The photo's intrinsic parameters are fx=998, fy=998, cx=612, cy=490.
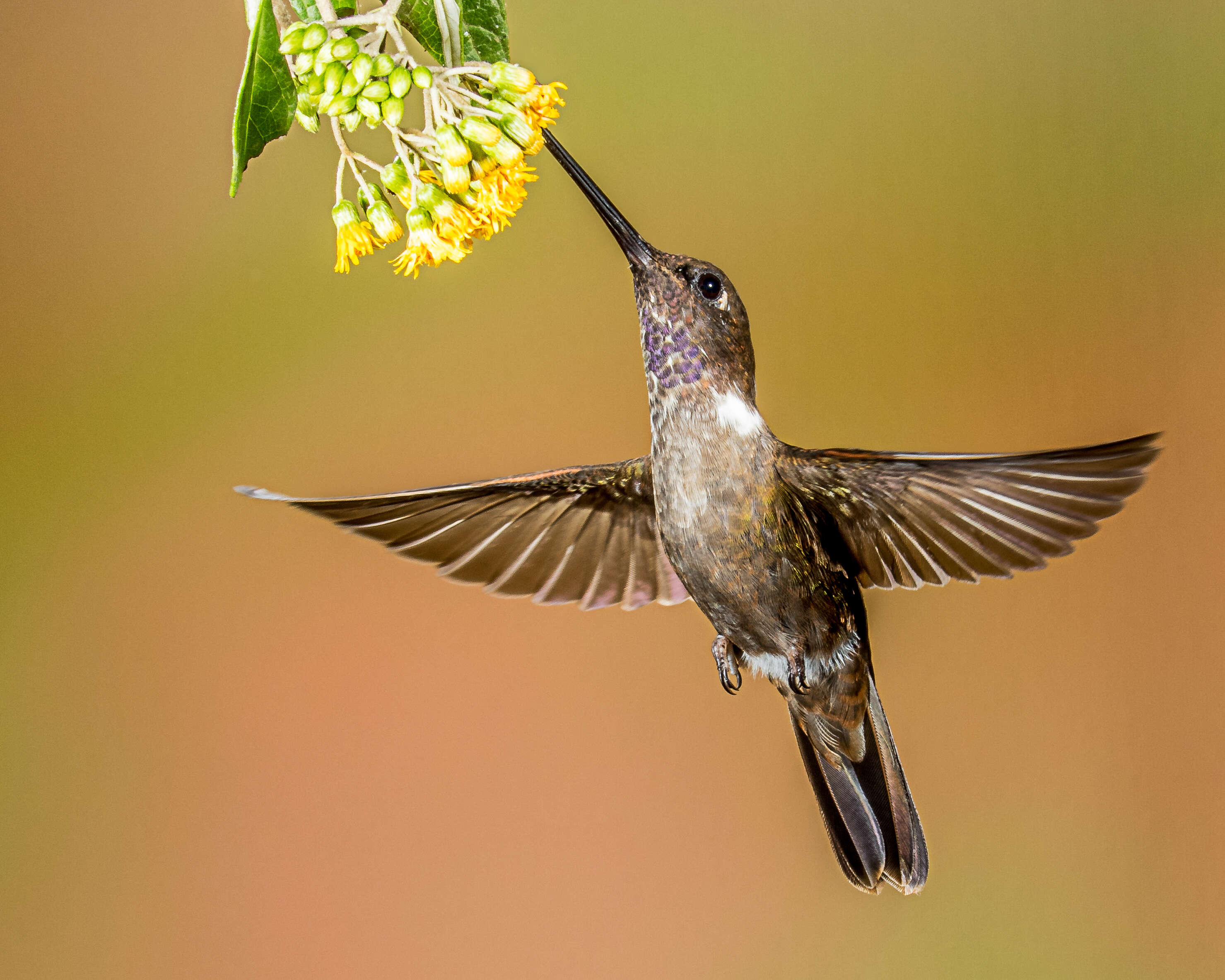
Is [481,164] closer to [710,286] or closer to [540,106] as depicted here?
[540,106]

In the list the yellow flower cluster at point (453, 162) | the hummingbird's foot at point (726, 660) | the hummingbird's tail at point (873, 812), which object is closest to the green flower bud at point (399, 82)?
the yellow flower cluster at point (453, 162)

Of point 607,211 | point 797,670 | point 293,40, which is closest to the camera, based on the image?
point 293,40

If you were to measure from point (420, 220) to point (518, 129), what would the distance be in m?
0.07

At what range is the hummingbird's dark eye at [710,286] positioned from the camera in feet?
2.13

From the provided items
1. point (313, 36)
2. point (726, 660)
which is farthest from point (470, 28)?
point (726, 660)

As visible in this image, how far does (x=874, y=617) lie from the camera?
54.4 inches

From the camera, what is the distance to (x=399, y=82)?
49cm

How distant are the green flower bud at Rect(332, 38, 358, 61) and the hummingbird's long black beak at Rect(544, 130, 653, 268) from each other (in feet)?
0.35

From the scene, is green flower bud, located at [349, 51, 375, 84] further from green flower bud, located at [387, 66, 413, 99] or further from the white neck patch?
Answer: the white neck patch

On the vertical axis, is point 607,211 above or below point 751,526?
above

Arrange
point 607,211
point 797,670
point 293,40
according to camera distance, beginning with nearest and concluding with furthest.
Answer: point 293,40 → point 607,211 → point 797,670

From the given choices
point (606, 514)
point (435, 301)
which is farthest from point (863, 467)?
point (435, 301)

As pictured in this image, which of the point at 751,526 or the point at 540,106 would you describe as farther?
the point at 751,526

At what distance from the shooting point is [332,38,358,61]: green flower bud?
48 centimetres
